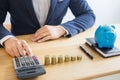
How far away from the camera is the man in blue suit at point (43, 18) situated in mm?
958

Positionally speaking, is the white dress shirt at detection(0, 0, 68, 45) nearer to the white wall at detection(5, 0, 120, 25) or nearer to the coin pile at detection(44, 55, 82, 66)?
the coin pile at detection(44, 55, 82, 66)

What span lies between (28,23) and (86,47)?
0.38m

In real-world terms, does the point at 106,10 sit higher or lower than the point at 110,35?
lower

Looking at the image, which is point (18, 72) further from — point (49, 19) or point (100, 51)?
point (49, 19)

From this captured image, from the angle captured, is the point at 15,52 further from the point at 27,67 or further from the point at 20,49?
the point at 27,67

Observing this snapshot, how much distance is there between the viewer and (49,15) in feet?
3.62

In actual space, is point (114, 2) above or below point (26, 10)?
below

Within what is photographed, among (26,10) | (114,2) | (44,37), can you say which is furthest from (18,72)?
(114,2)

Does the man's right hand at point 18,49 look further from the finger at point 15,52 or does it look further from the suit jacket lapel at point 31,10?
the suit jacket lapel at point 31,10

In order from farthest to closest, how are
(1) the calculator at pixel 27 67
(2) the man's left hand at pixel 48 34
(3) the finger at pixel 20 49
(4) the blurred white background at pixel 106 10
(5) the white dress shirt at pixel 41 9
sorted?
(4) the blurred white background at pixel 106 10
(5) the white dress shirt at pixel 41 9
(2) the man's left hand at pixel 48 34
(3) the finger at pixel 20 49
(1) the calculator at pixel 27 67

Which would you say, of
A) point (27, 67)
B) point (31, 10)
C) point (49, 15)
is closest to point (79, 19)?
point (49, 15)

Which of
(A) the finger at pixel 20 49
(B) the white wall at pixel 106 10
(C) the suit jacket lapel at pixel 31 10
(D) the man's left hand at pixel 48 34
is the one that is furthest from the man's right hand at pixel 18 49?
(B) the white wall at pixel 106 10

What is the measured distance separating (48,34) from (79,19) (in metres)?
0.25

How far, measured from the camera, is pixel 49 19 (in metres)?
1.13
